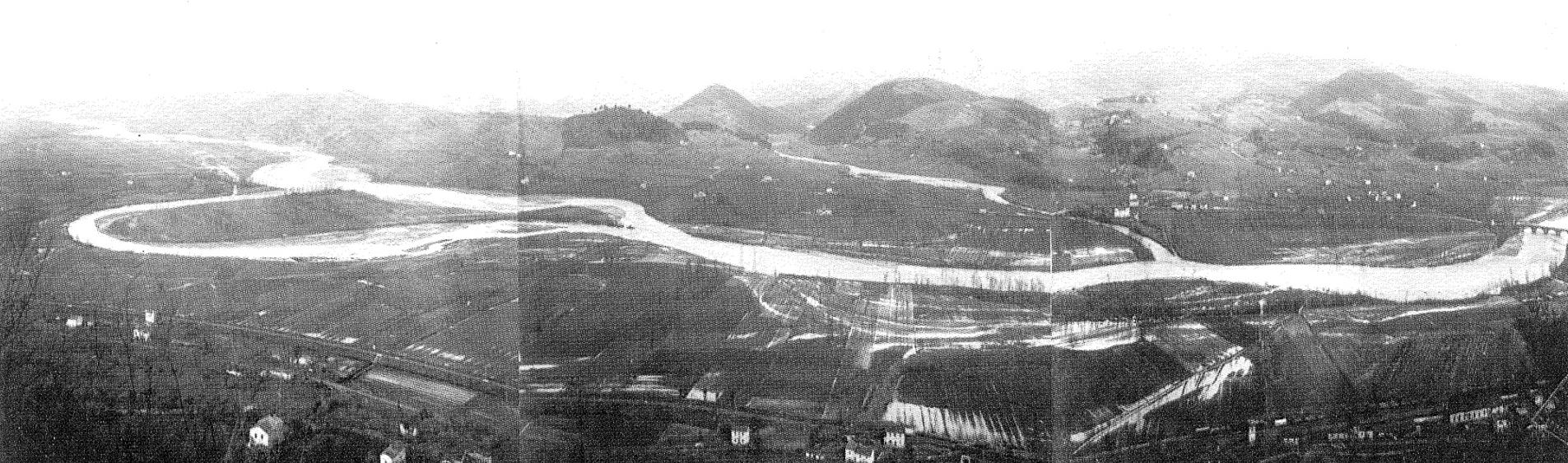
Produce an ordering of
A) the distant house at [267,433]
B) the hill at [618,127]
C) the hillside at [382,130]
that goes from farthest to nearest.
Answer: the hill at [618,127] < the hillside at [382,130] < the distant house at [267,433]

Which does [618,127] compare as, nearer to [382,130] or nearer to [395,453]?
[382,130]

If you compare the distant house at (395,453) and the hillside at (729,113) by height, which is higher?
the hillside at (729,113)

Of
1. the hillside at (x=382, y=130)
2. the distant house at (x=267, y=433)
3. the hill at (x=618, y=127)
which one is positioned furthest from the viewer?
the hill at (x=618, y=127)

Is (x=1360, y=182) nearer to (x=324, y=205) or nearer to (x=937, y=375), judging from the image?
(x=937, y=375)

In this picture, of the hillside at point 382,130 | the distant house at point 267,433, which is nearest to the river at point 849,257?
the hillside at point 382,130

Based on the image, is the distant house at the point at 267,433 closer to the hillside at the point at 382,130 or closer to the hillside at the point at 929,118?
the hillside at the point at 382,130

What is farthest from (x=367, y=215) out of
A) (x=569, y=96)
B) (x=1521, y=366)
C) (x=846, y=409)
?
(x=1521, y=366)

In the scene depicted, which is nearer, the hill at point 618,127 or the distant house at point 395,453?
the distant house at point 395,453

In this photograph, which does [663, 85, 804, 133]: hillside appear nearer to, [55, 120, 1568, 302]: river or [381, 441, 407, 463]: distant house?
[55, 120, 1568, 302]: river

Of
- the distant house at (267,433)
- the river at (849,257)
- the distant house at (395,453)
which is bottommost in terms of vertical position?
the distant house at (395,453)
